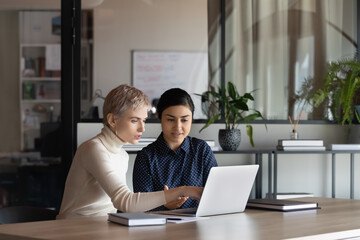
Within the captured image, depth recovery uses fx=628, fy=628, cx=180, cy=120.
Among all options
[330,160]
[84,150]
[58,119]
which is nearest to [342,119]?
[330,160]

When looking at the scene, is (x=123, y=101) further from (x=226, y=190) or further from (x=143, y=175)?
(x=226, y=190)

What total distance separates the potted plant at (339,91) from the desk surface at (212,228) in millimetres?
2569

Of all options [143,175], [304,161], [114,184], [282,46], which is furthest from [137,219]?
[282,46]

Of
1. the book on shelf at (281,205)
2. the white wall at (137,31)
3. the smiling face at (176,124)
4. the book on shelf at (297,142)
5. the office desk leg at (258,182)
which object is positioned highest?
the white wall at (137,31)

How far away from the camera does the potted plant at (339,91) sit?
4.98 meters

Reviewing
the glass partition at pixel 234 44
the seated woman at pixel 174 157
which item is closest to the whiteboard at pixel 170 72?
the glass partition at pixel 234 44

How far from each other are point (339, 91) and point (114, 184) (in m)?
3.05

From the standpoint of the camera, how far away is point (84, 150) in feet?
8.55

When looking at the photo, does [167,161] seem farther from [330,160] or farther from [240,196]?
[330,160]

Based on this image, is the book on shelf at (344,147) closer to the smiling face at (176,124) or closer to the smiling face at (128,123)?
the smiling face at (176,124)

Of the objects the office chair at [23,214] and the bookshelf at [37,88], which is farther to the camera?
the bookshelf at [37,88]

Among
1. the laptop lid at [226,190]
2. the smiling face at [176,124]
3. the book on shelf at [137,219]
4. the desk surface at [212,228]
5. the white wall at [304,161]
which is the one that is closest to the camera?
the desk surface at [212,228]

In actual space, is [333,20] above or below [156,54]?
above

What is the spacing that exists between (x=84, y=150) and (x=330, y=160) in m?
3.11
